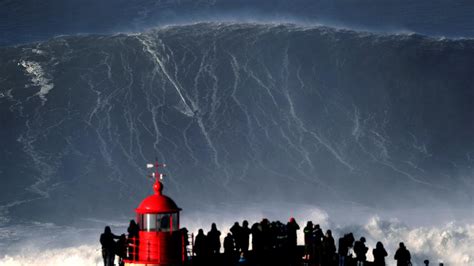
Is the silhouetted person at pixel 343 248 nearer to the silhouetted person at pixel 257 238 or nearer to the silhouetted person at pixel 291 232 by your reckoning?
the silhouetted person at pixel 291 232

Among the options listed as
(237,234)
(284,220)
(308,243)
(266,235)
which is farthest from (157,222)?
(284,220)

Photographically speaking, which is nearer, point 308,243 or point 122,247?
point 122,247

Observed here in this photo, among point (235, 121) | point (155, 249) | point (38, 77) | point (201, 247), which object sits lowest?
point (155, 249)

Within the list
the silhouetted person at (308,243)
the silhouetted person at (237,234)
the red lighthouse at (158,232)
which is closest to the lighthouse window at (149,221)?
the red lighthouse at (158,232)

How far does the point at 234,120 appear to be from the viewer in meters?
46.1

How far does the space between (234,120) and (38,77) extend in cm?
803

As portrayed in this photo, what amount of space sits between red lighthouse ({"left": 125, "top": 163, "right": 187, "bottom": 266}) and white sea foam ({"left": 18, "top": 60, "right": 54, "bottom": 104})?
92.9 feet

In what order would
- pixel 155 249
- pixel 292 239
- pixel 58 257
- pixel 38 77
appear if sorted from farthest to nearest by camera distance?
1. pixel 38 77
2. pixel 58 257
3. pixel 292 239
4. pixel 155 249

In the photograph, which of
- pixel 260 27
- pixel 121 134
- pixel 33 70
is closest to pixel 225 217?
pixel 121 134

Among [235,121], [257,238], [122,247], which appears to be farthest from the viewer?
[235,121]

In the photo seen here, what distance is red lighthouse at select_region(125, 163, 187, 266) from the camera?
59.9 ft

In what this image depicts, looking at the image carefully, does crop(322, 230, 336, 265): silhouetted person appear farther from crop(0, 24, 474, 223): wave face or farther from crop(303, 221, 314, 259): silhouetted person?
crop(0, 24, 474, 223): wave face

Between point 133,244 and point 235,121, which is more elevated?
point 235,121

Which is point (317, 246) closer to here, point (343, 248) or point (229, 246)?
point (343, 248)
